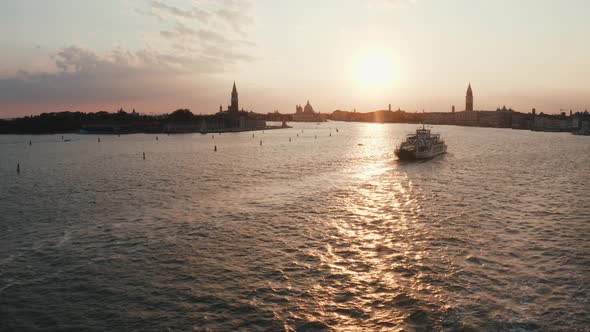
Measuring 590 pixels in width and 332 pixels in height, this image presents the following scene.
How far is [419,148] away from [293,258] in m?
72.4

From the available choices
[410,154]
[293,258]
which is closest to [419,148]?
[410,154]

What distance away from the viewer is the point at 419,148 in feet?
296

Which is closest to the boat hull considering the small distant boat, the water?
the small distant boat

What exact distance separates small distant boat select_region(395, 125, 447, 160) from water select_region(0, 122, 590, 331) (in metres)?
38.4

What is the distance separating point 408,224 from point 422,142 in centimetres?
6621

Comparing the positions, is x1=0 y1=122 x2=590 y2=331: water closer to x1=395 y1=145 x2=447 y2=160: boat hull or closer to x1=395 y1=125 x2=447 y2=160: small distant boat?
x1=395 y1=145 x2=447 y2=160: boat hull

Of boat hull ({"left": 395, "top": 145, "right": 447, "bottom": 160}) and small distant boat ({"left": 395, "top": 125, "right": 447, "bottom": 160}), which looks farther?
small distant boat ({"left": 395, "top": 125, "right": 447, "bottom": 160})

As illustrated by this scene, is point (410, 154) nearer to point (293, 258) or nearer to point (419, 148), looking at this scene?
point (419, 148)

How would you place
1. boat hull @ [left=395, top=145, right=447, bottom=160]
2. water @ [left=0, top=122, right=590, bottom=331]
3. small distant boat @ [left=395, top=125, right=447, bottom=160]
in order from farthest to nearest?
small distant boat @ [left=395, top=125, right=447, bottom=160] < boat hull @ [left=395, top=145, right=447, bottom=160] < water @ [left=0, top=122, right=590, bottom=331]

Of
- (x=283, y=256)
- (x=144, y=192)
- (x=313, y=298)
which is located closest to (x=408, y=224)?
(x=283, y=256)

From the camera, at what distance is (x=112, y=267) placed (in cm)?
2322

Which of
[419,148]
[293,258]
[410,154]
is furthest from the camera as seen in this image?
[419,148]

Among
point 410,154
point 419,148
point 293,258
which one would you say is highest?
point 419,148

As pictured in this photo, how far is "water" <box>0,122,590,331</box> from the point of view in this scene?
1753 cm
